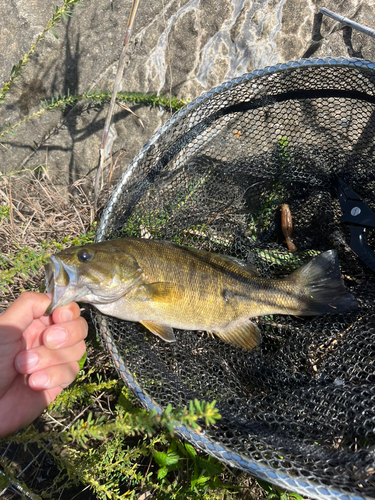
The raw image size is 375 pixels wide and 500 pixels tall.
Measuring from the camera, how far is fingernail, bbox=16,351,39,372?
2393mm

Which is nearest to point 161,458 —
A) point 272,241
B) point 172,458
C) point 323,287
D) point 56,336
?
point 172,458

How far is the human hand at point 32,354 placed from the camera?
7.85ft

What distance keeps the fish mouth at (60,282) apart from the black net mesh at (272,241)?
1.24ft

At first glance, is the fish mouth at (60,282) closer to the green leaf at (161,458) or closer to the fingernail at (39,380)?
the fingernail at (39,380)

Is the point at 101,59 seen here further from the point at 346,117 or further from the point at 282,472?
the point at 282,472

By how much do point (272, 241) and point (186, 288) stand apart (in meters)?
1.47

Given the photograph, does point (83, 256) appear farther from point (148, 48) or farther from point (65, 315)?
point (148, 48)

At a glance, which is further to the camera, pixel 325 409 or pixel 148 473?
pixel 148 473

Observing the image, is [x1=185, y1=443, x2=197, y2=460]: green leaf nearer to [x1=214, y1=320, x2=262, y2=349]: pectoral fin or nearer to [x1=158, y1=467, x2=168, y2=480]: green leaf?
[x1=158, y1=467, x2=168, y2=480]: green leaf

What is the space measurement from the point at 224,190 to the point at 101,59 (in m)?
1.88

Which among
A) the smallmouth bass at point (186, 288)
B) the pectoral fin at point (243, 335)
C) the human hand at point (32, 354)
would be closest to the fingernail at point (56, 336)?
the human hand at point (32, 354)

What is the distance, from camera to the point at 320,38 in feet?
12.3

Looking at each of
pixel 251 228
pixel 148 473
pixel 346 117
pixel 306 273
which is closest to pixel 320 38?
pixel 346 117

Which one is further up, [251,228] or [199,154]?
[199,154]
